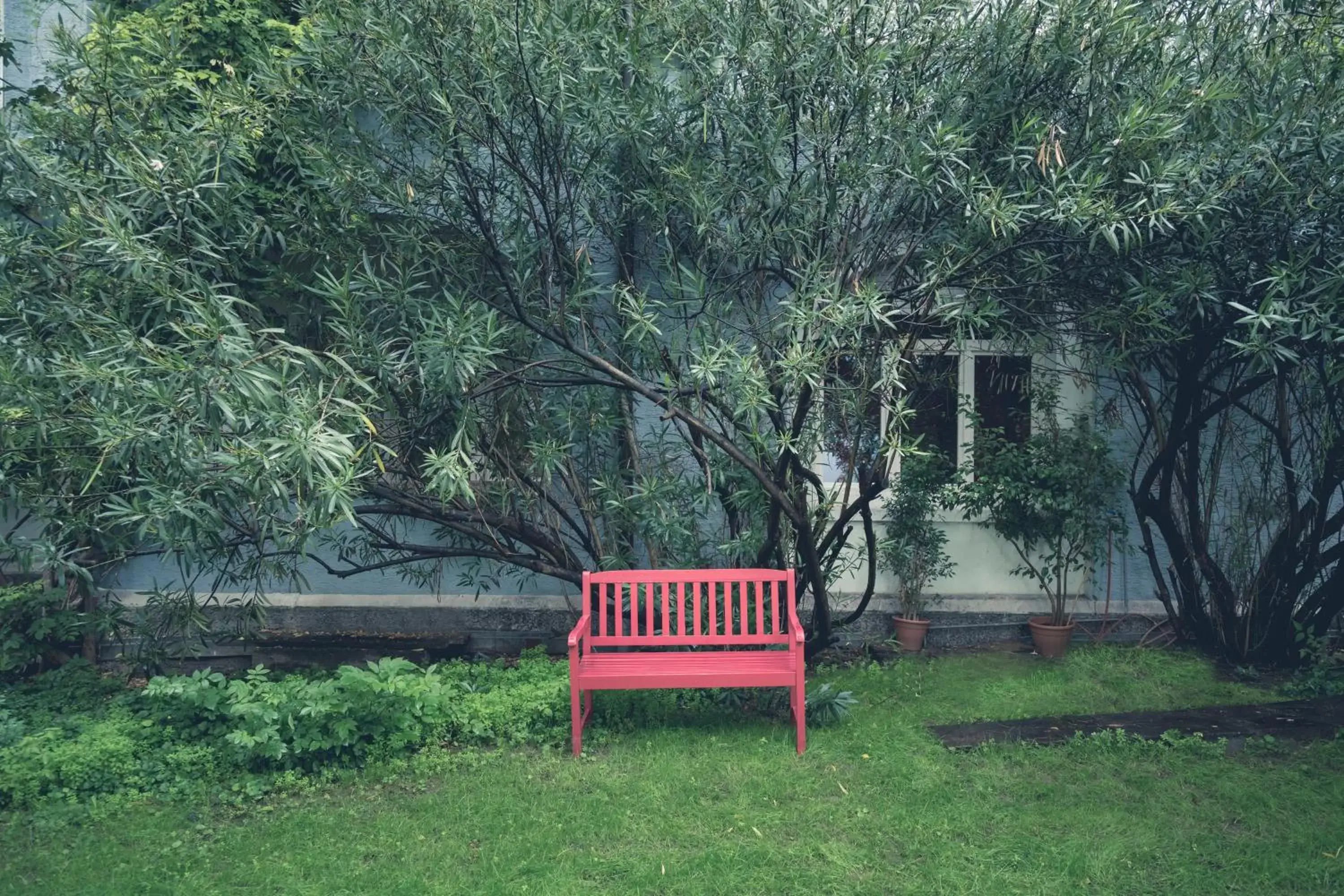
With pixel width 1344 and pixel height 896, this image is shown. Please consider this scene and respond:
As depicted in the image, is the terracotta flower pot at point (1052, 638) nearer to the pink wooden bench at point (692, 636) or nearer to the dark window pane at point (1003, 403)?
the dark window pane at point (1003, 403)

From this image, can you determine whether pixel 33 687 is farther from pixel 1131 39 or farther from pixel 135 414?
pixel 1131 39

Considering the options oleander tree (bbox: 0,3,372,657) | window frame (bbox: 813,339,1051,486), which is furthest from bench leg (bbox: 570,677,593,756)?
window frame (bbox: 813,339,1051,486)

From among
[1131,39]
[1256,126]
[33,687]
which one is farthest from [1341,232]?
[33,687]

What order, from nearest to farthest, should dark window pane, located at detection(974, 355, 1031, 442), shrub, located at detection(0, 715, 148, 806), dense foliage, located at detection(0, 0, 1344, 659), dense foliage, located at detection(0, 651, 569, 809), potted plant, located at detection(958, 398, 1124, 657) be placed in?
dense foliage, located at detection(0, 0, 1344, 659) < shrub, located at detection(0, 715, 148, 806) < dense foliage, located at detection(0, 651, 569, 809) < potted plant, located at detection(958, 398, 1124, 657) < dark window pane, located at detection(974, 355, 1031, 442)

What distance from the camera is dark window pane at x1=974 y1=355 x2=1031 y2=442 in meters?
8.40

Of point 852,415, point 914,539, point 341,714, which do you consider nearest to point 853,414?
point 852,415

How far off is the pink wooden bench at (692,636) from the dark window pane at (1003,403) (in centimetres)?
→ 275

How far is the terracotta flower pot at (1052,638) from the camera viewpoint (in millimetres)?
7770

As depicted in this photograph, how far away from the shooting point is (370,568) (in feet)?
22.6

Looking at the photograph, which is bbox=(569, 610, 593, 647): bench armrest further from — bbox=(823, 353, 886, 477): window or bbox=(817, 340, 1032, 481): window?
bbox=(817, 340, 1032, 481): window

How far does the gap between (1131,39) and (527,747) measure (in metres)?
4.96

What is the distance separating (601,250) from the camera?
7.02 meters

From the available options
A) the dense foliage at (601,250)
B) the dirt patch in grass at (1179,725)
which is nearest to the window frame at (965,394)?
the dense foliage at (601,250)

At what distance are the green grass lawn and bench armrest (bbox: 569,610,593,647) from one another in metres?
0.62
